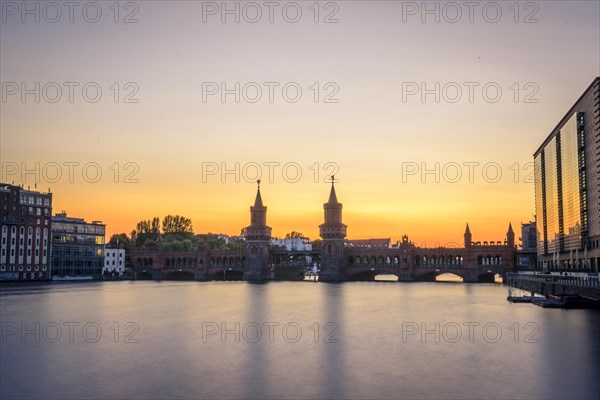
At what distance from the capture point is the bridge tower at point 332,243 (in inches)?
7534

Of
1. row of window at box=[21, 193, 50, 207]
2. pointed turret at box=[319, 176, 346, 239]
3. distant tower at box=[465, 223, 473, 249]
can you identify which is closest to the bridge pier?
distant tower at box=[465, 223, 473, 249]

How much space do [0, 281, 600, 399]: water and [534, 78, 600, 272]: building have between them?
108ft

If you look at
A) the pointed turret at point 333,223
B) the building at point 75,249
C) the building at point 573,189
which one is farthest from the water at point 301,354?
the pointed turret at point 333,223

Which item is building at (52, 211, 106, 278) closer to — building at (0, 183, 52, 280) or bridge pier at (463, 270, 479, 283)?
building at (0, 183, 52, 280)

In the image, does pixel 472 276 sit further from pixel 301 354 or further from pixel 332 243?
pixel 301 354

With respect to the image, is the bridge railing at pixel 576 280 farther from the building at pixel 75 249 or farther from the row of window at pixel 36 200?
the building at pixel 75 249

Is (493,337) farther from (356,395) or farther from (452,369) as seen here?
(356,395)

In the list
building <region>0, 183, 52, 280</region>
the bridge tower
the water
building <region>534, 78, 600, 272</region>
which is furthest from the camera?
the bridge tower

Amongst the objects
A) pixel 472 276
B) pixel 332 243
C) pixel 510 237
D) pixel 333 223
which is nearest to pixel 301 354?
pixel 472 276

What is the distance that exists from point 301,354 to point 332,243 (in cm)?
14748

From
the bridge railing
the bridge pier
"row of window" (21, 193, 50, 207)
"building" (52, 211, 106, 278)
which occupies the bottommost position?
the bridge pier

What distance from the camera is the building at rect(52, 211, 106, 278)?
181250mm

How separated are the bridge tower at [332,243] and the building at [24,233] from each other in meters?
80.4

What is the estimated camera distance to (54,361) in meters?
42.7
